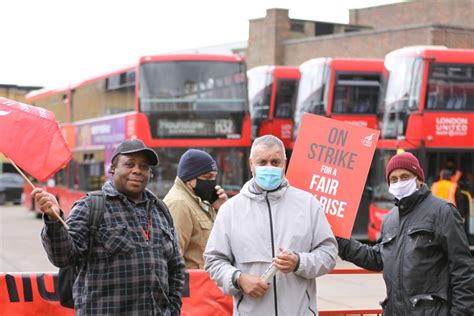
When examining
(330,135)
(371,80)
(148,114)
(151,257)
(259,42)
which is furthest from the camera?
(259,42)

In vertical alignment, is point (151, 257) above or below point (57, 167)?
below

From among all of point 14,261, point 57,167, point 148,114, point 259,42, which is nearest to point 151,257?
point 57,167

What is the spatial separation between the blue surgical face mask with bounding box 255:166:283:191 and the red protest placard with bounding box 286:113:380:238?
1.04m

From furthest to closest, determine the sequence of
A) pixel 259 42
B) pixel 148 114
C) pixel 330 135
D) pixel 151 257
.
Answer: pixel 259 42
pixel 148 114
pixel 330 135
pixel 151 257

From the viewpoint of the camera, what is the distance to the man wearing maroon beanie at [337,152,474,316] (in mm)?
5047

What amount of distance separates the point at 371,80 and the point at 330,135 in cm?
1831

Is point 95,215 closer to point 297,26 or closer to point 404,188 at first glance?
point 404,188

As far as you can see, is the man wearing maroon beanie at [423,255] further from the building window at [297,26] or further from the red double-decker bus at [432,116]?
the building window at [297,26]

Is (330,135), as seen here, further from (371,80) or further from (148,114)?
(371,80)

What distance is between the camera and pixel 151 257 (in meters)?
4.73

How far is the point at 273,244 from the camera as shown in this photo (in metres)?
4.85

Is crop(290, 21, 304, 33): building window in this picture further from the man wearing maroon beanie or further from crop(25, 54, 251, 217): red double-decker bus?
the man wearing maroon beanie

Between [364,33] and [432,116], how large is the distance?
74.0 ft

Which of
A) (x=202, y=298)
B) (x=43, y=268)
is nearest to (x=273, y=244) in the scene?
Answer: (x=202, y=298)
